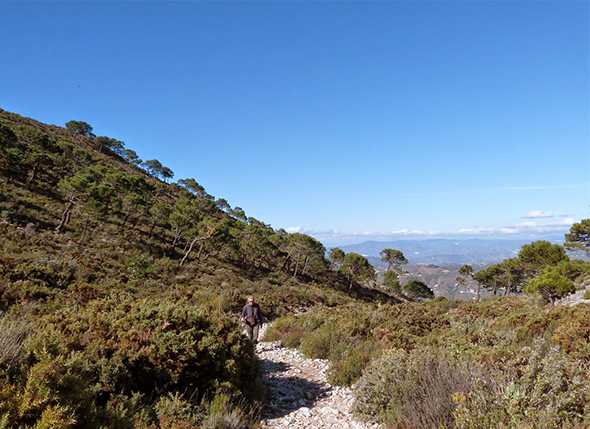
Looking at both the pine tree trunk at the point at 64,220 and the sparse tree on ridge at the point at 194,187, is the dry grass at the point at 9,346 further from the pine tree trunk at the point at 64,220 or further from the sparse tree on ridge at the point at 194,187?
the sparse tree on ridge at the point at 194,187

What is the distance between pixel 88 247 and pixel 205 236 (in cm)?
1150

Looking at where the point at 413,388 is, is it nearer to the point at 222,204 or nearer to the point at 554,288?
the point at 554,288

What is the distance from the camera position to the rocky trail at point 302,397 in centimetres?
609

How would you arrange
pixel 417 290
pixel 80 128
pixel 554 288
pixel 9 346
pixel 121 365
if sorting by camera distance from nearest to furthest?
pixel 9 346 < pixel 121 365 < pixel 554 288 < pixel 417 290 < pixel 80 128

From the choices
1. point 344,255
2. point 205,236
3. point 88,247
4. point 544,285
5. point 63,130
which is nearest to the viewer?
point 544,285

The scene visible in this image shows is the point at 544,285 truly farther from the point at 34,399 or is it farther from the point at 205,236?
the point at 205,236

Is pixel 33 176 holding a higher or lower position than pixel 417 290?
higher

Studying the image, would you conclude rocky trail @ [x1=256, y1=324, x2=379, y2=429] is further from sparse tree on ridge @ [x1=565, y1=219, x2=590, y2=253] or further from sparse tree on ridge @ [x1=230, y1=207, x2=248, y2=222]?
A: sparse tree on ridge @ [x1=230, y1=207, x2=248, y2=222]

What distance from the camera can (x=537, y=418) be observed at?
396cm

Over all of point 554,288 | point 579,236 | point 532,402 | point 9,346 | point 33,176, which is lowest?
point 554,288

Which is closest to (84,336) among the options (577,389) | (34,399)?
(34,399)

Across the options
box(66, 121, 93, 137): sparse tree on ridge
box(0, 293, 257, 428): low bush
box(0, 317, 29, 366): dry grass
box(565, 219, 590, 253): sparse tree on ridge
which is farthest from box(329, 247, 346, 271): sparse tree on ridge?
box(66, 121, 93, 137): sparse tree on ridge

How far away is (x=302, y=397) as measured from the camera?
7.41m

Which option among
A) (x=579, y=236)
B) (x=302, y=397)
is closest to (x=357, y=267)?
(x=579, y=236)
